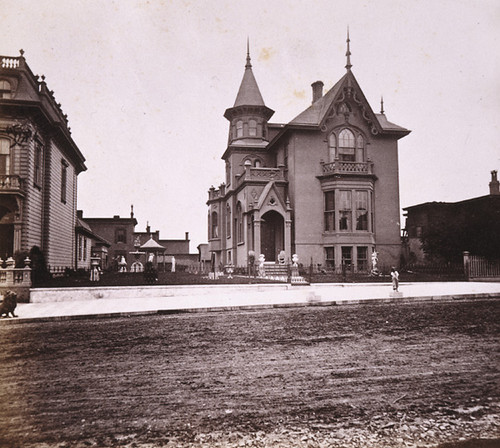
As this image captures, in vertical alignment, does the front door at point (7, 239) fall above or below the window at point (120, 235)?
below

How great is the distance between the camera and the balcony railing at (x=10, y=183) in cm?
1942

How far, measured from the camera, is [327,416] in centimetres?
479

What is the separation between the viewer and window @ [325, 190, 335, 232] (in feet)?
98.9

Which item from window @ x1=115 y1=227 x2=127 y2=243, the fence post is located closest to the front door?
the fence post

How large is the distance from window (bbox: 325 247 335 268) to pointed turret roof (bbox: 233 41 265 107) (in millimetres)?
14934

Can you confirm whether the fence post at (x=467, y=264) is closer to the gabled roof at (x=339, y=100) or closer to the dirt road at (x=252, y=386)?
the gabled roof at (x=339, y=100)

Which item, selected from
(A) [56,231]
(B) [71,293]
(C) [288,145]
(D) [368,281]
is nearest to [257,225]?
(C) [288,145]

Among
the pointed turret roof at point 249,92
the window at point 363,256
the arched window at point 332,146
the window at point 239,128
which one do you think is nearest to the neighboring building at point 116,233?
the window at point 239,128

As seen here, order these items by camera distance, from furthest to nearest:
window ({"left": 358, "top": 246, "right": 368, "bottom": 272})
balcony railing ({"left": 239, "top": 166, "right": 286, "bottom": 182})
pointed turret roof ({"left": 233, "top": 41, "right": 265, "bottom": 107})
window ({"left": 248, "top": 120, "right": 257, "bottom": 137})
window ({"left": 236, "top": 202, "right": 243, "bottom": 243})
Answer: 1. pointed turret roof ({"left": 233, "top": 41, "right": 265, "bottom": 107})
2. window ({"left": 248, "top": 120, "right": 257, "bottom": 137})
3. window ({"left": 236, "top": 202, "right": 243, "bottom": 243})
4. balcony railing ({"left": 239, "top": 166, "right": 286, "bottom": 182})
5. window ({"left": 358, "top": 246, "right": 368, "bottom": 272})

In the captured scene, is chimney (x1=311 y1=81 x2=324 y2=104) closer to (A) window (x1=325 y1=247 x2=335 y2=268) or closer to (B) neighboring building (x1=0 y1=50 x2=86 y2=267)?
(A) window (x1=325 y1=247 x2=335 y2=268)

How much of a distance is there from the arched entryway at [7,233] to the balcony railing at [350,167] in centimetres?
1891

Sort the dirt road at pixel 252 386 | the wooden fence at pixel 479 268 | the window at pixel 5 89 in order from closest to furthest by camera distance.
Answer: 1. the dirt road at pixel 252 386
2. the window at pixel 5 89
3. the wooden fence at pixel 479 268

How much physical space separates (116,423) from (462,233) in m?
22.7

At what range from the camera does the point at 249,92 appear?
38500 millimetres
